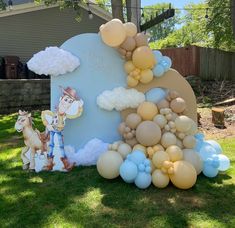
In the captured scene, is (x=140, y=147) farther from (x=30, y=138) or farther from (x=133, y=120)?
(x=30, y=138)

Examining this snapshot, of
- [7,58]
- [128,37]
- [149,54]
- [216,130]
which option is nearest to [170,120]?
[149,54]

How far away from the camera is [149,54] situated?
4.48 metres

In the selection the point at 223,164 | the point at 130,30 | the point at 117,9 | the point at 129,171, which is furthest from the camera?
the point at 117,9

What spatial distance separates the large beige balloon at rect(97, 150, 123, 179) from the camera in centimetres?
395

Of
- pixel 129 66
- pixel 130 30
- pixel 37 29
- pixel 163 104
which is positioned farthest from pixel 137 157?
pixel 37 29

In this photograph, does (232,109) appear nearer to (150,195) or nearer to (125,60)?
(125,60)

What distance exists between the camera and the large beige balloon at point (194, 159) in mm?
4005

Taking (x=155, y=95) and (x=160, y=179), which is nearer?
(x=160, y=179)

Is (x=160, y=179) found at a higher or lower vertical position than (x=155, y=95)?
lower

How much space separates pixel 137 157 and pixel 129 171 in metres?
0.19

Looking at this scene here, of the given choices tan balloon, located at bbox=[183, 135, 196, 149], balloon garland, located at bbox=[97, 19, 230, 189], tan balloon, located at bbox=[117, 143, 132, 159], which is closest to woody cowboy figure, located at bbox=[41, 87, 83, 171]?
balloon garland, located at bbox=[97, 19, 230, 189]

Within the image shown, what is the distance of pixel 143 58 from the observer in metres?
4.44

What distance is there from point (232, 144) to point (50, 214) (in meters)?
3.57

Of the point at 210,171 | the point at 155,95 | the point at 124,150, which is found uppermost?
the point at 155,95
